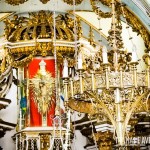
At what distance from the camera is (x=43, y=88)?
1223cm

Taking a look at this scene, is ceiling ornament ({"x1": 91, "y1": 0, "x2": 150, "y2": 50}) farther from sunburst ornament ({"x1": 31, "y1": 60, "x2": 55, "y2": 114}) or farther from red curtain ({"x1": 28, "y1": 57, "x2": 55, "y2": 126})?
sunburst ornament ({"x1": 31, "y1": 60, "x2": 55, "y2": 114})

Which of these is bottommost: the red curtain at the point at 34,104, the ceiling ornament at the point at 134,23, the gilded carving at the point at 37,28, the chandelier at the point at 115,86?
the chandelier at the point at 115,86

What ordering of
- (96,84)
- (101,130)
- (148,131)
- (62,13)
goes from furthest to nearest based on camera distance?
(62,13), (148,131), (101,130), (96,84)

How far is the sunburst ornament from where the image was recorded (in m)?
12.1

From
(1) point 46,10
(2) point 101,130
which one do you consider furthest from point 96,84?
(1) point 46,10

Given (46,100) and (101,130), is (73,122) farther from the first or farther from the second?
(101,130)

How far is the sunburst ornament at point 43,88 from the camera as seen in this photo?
12078 millimetres

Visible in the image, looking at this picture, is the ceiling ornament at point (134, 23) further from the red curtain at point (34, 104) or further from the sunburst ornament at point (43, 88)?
the sunburst ornament at point (43, 88)

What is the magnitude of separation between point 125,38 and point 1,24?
3.33 meters

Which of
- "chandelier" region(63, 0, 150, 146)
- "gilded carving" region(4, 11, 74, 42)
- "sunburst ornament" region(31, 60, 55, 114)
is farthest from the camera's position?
"gilded carving" region(4, 11, 74, 42)

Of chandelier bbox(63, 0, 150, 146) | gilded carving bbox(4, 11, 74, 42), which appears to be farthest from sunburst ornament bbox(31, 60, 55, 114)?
chandelier bbox(63, 0, 150, 146)

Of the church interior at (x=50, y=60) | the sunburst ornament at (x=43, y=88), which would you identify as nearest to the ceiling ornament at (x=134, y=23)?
the church interior at (x=50, y=60)

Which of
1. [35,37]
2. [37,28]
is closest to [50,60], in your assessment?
[35,37]

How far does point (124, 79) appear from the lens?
664cm
